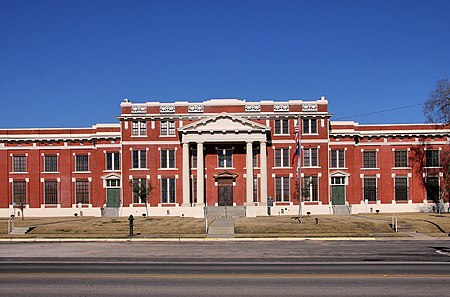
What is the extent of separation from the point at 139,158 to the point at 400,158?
30.5 m

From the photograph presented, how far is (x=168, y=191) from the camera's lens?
60969 mm

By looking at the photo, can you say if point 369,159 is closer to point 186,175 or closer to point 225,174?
point 225,174

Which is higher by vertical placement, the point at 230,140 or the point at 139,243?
the point at 230,140

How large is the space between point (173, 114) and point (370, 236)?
32420 mm

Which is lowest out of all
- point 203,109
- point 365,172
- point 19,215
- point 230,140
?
point 19,215

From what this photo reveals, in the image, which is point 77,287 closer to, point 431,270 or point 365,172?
point 431,270

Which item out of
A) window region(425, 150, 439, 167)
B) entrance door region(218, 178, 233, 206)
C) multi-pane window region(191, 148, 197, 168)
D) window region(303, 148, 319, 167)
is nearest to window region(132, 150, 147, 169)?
multi-pane window region(191, 148, 197, 168)

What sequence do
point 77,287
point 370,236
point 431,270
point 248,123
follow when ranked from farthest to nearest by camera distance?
1. point 248,123
2. point 370,236
3. point 431,270
4. point 77,287

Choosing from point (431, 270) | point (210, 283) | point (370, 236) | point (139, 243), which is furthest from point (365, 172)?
point (210, 283)

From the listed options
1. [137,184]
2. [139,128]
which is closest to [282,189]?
[137,184]

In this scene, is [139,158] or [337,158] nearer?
[139,158]

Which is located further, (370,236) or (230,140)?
(230,140)

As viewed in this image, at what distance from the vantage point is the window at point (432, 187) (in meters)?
61.6

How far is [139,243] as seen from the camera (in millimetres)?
31172
